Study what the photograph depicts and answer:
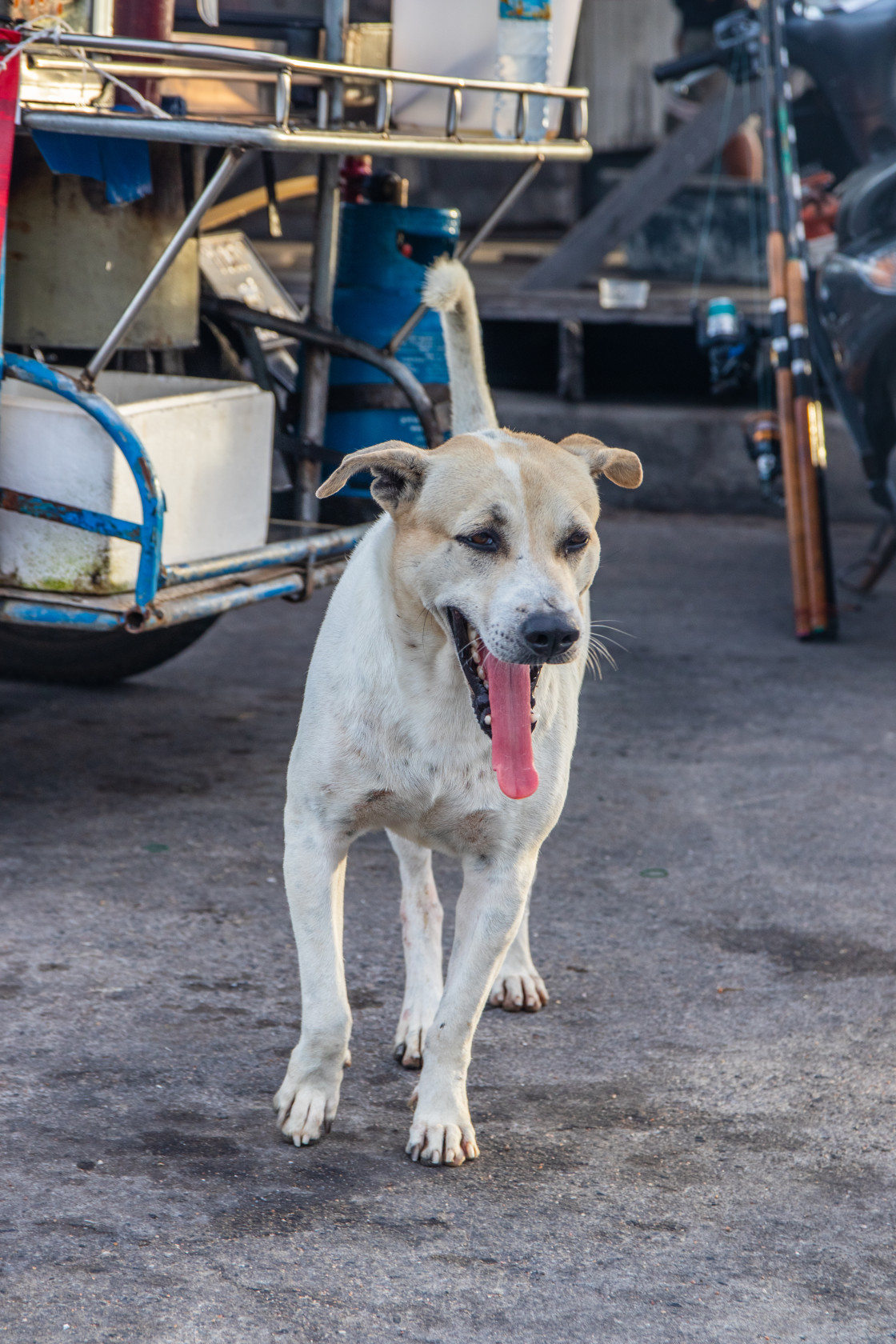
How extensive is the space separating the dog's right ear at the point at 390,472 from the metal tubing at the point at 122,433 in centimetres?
98

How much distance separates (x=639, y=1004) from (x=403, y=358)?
241 cm

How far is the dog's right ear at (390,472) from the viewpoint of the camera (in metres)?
2.51

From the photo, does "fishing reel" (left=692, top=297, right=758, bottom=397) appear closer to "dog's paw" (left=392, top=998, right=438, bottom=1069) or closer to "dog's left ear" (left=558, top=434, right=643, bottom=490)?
"dog's left ear" (left=558, top=434, right=643, bottom=490)

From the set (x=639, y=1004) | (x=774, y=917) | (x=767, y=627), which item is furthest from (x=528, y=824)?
(x=767, y=627)

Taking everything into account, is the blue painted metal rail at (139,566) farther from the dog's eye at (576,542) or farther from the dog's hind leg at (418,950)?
the dog's eye at (576,542)

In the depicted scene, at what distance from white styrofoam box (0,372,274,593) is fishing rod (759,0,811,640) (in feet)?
9.24

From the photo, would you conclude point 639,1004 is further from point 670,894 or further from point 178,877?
point 178,877

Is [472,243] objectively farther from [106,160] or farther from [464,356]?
[464,356]

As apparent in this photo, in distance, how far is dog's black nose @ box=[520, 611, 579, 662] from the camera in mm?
2352

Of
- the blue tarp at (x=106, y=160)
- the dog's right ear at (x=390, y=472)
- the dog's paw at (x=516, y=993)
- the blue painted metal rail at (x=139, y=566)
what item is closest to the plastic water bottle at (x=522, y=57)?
the blue tarp at (x=106, y=160)

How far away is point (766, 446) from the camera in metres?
6.43

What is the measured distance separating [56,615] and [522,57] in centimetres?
210

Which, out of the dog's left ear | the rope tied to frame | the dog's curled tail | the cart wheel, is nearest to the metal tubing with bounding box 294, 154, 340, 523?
the cart wheel

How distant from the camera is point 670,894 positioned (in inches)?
151
